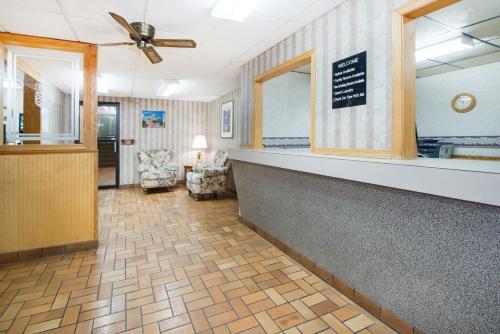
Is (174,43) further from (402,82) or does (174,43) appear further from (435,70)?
(435,70)

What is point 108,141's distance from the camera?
973cm

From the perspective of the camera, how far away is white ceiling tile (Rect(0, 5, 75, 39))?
2.47m

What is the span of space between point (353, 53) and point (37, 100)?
403 cm

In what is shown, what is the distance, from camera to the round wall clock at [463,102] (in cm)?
465

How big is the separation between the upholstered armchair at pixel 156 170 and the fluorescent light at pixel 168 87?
160 cm

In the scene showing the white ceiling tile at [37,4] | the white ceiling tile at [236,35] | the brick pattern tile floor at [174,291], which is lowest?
the brick pattern tile floor at [174,291]

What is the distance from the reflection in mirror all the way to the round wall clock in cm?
589

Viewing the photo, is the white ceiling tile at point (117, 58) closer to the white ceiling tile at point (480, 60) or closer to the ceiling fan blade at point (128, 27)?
the ceiling fan blade at point (128, 27)

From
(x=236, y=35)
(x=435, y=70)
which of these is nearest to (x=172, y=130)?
(x=236, y=35)

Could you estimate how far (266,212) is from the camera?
3.42 m

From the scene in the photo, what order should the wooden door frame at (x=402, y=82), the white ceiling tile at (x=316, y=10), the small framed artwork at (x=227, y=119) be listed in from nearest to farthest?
the wooden door frame at (x=402, y=82) → the white ceiling tile at (x=316, y=10) → the small framed artwork at (x=227, y=119)

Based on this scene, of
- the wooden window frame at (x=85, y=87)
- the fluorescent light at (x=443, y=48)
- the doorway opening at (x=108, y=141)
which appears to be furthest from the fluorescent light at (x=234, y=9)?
the doorway opening at (x=108, y=141)

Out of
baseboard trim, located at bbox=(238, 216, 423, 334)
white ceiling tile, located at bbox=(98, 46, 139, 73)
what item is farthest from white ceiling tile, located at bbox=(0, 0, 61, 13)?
baseboard trim, located at bbox=(238, 216, 423, 334)

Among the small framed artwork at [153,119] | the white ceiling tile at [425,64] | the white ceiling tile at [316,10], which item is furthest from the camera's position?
the small framed artwork at [153,119]
